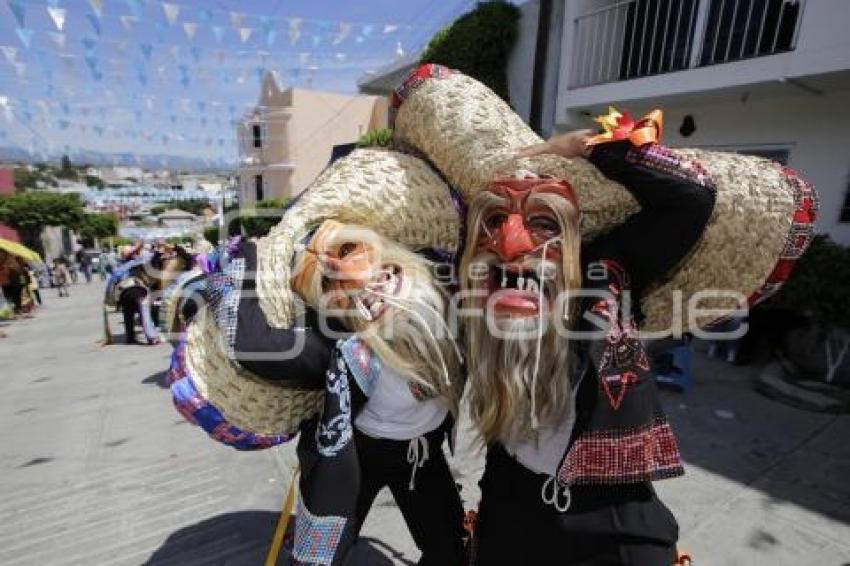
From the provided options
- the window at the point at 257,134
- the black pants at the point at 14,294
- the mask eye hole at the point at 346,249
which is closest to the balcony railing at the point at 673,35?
the mask eye hole at the point at 346,249

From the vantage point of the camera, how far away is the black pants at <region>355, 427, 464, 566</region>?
148cm

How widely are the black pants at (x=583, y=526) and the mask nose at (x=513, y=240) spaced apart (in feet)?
2.01

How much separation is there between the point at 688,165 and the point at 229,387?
4.34 feet

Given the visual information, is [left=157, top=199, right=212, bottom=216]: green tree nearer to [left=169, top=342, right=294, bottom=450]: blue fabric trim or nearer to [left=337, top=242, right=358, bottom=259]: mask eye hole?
[left=169, top=342, right=294, bottom=450]: blue fabric trim

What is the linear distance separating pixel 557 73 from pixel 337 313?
6654mm

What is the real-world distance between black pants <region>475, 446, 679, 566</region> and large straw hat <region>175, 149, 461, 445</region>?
2.31 ft

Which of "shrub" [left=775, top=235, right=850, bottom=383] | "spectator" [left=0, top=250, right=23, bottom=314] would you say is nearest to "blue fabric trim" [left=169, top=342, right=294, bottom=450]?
"shrub" [left=775, top=235, right=850, bottom=383]

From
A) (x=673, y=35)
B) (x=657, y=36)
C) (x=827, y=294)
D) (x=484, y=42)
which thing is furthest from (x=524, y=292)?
(x=484, y=42)

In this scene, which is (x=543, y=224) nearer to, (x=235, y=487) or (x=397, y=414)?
(x=397, y=414)

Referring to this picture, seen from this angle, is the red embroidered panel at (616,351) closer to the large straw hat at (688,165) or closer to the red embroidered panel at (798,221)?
the large straw hat at (688,165)

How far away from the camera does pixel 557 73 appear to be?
6.81 m

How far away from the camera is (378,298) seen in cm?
132

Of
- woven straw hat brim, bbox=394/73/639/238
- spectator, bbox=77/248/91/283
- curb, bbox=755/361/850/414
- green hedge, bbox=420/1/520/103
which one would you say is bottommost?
spectator, bbox=77/248/91/283

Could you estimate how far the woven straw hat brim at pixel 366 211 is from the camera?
1.37 metres
